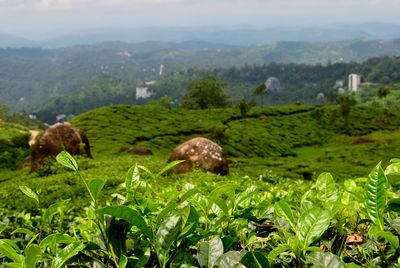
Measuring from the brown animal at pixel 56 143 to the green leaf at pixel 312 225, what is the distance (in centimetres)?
2670

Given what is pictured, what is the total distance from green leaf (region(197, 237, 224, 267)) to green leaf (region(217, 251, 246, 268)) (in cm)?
9

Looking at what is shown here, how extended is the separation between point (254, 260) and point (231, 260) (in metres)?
0.09

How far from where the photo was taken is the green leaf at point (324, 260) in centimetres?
162

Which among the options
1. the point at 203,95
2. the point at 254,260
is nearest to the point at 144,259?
the point at 254,260

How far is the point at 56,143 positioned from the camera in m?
28.5

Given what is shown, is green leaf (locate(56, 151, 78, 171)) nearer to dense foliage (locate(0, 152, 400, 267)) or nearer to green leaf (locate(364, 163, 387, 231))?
dense foliage (locate(0, 152, 400, 267))

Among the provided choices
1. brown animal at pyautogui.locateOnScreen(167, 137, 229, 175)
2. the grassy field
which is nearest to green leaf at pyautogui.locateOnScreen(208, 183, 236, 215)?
brown animal at pyautogui.locateOnScreen(167, 137, 229, 175)

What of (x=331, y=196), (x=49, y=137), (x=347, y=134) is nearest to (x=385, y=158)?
(x=347, y=134)

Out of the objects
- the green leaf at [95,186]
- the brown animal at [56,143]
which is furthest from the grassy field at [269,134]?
the green leaf at [95,186]

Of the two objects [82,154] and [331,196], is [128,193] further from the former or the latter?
[82,154]

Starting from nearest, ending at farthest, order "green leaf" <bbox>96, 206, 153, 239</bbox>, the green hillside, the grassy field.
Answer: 1. "green leaf" <bbox>96, 206, 153, 239</bbox>
2. the grassy field
3. the green hillside

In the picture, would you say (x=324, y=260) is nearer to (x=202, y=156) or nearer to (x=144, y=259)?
(x=144, y=259)

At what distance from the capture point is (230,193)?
233 cm

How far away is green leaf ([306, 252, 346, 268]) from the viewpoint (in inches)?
63.9
